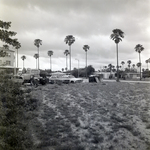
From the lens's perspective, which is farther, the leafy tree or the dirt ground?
the dirt ground

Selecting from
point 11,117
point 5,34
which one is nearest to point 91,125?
point 11,117

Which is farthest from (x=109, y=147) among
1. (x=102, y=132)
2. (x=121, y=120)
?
(x=121, y=120)

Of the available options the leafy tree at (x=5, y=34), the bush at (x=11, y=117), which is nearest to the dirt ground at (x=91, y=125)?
the bush at (x=11, y=117)

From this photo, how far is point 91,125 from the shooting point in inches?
335

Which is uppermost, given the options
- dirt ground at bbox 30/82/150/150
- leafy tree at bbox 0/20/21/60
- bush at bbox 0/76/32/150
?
leafy tree at bbox 0/20/21/60

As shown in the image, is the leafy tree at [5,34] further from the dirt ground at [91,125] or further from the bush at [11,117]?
the dirt ground at [91,125]

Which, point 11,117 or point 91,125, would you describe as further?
point 91,125

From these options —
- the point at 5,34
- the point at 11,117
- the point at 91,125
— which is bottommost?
the point at 91,125

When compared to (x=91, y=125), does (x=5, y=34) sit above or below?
above

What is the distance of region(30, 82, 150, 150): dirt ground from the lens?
23.3ft

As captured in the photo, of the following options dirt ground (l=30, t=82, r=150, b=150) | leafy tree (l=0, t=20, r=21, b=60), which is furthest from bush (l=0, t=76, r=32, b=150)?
dirt ground (l=30, t=82, r=150, b=150)

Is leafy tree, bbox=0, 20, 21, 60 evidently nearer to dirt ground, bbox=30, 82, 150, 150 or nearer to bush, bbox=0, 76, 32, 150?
bush, bbox=0, 76, 32, 150

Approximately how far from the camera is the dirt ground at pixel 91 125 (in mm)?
7090

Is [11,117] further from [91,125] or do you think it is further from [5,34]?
[91,125]
